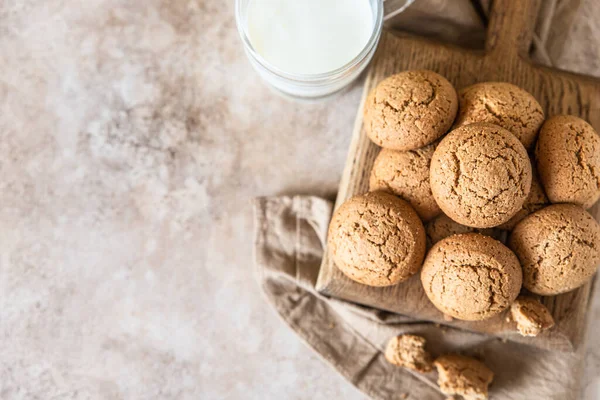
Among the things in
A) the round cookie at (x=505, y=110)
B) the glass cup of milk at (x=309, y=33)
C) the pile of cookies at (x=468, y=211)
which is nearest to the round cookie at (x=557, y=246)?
the pile of cookies at (x=468, y=211)

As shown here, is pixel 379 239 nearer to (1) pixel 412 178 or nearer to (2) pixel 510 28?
(1) pixel 412 178

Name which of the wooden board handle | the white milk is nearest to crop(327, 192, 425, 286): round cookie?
the white milk

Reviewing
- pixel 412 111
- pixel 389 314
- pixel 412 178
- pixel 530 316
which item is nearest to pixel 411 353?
pixel 389 314

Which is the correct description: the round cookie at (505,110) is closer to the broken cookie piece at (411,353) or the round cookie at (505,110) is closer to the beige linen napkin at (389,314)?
the beige linen napkin at (389,314)

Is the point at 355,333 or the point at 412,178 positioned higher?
the point at 412,178

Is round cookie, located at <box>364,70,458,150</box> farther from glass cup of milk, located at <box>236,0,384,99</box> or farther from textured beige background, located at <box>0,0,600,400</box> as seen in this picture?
textured beige background, located at <box>0,0,600,400</box>

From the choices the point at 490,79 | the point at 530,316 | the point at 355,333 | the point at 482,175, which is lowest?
the point at 355,333

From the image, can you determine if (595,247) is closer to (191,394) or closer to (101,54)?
(191,394)
